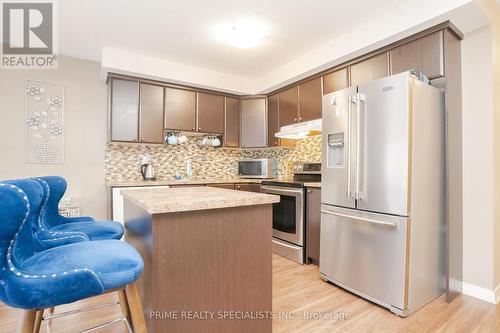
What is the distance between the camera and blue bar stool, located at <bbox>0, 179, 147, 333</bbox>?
824mm

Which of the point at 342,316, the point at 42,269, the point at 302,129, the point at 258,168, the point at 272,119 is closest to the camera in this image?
the point at 42,269

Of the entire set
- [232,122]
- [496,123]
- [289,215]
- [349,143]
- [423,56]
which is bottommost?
[289,215]

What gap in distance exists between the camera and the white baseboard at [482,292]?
2.15 meters

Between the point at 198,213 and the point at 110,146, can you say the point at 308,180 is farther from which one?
the point at 110,146

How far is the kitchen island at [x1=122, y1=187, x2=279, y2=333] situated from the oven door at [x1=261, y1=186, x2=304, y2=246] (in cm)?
160

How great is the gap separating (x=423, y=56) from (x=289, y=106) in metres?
1.76

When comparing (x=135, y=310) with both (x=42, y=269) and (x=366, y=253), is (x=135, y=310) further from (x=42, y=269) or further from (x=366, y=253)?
(x=366, y=253)

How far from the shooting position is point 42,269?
0.90 metres

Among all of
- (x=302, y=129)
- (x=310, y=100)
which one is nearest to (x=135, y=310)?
(x=302, y=129)

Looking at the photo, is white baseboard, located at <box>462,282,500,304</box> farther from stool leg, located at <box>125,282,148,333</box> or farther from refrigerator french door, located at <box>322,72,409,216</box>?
stool leg, located at <box>125,282,148,333</box>

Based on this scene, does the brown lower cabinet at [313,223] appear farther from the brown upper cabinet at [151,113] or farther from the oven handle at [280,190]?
the brown upper cabinet at [151,113]

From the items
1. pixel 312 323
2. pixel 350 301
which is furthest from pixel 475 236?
pixel 312 323

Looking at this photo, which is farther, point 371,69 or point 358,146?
point 371,69

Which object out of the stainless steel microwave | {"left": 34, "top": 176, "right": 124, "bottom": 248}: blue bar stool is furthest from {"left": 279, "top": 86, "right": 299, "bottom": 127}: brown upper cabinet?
{"left": 34, "top": 176, "right": 124, "bottom": 248}: blue bar stool
